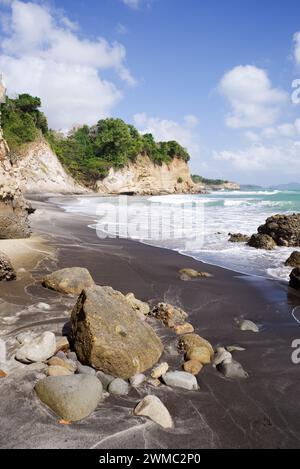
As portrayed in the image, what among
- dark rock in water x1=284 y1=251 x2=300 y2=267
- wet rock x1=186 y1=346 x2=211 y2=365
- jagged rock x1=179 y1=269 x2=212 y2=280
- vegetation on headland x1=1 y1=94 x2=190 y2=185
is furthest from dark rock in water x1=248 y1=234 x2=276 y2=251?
vegetation on headland x1=1 y1=94 x2=190 y2=185

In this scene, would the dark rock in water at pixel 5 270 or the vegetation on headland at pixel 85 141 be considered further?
the vegetation on headland at pixel 85 141

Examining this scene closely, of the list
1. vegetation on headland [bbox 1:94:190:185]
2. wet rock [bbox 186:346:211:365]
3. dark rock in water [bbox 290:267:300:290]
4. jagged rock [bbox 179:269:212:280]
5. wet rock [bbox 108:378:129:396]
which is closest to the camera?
wet rock [bbox 108:378:129:396]

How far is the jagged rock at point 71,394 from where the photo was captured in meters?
2.91

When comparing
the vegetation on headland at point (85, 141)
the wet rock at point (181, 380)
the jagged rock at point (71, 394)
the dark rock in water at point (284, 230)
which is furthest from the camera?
the vegetation on headland at point (85, 141)

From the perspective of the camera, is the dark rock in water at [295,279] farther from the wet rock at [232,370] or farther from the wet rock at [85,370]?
the wet rock at [85,370]

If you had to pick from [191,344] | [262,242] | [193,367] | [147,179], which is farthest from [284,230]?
[147,179]

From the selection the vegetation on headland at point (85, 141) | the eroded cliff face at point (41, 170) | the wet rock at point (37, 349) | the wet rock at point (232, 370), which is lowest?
the wet rock at point (232, 370)

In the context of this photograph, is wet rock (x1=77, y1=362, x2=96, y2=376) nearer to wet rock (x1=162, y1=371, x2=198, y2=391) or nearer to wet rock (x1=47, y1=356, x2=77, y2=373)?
wet rock (x1=47, y1=356, x2=77, y2=373)

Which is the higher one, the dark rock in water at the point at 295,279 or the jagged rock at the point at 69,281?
the jagged rock at the point at 69,281

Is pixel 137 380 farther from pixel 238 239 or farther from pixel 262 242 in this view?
pixel 238 239

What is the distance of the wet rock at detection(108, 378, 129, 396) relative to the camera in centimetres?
329

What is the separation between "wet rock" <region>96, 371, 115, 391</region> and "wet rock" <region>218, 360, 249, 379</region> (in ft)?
4.28

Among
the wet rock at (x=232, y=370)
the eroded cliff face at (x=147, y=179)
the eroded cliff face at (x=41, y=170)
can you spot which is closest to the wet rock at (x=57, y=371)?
the wet rock at (x=232, y=370)

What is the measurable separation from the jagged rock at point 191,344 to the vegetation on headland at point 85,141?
45582mm
